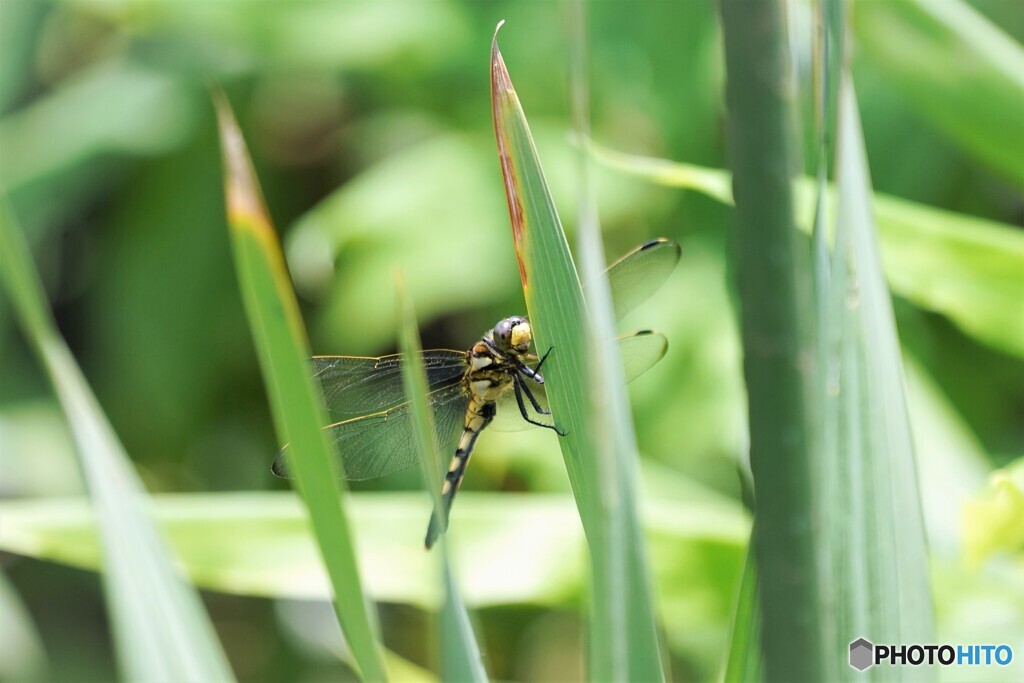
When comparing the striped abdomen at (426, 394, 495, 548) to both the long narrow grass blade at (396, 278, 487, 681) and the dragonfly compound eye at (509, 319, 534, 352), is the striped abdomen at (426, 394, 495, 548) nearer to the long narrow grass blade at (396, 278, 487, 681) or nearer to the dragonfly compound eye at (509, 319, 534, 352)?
the dragonfly compound eye at (509, 319, 534, 352)

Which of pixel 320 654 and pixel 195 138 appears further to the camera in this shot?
pixel 195 138

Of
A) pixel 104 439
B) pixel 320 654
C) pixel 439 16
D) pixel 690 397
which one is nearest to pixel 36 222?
pixel 439 16

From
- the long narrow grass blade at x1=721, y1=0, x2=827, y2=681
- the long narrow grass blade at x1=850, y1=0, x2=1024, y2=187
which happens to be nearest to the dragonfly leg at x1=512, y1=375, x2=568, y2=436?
the long narrow grass blade at x1=850, y1=0, x2=1024, y2=187

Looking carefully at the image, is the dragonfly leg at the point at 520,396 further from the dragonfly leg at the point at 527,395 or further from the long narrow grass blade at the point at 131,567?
the long narrow grass blade at the point at 131,567

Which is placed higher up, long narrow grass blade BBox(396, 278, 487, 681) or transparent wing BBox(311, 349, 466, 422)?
transparent wing BBox(311, 349, 466, 422)

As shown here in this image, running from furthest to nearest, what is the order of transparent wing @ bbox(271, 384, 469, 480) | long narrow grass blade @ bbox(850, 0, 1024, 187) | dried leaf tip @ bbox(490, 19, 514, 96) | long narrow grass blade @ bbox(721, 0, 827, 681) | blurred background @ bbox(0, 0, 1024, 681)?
blurred background @ bbox(0, 0, 1024, 681)
transparent wing @ bbox(271, 384, 469, 480)
long narrow grass blade @ bbox(850, 0, 1024, 187)
dried leaf tip @ bbox(490, 19, 514, 96)
long narrow grass blade @ bbox(721, 0, 827, 681)

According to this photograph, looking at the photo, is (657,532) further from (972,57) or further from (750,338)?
(750,338)
